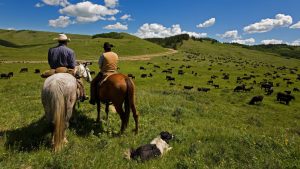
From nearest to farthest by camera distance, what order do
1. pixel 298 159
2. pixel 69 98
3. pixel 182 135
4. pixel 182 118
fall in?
pixel 298 159 → pixel 69 98 → pixel 182 135 → pixel 182 118

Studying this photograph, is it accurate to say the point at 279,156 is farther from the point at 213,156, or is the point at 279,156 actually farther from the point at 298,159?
the point at 213,156

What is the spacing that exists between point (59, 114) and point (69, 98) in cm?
66

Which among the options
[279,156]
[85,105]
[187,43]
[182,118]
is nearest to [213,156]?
[279,156]

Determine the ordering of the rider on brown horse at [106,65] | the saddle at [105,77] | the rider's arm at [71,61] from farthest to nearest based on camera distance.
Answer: the rider on brown horse at [106,65] → the saddle at [105,77] → the rider's arm at [71,61]

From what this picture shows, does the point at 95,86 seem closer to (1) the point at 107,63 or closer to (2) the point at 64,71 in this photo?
(1) the point at 107,63

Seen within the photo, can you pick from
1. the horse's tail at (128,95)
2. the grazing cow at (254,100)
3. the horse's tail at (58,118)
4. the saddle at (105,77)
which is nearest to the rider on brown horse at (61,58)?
the saddle at (105,77)

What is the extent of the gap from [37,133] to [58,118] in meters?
2.20

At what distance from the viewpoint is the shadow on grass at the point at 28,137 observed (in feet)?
28.4

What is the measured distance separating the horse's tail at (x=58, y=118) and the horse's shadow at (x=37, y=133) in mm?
→ 429

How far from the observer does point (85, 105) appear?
16312 millimetres

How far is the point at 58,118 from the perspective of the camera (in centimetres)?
868

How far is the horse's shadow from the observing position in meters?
8.85

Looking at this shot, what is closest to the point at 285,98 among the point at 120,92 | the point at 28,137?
the point at 120,92

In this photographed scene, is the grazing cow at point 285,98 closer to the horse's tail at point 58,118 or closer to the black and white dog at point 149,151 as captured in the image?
the black and white dog at point 149,151
